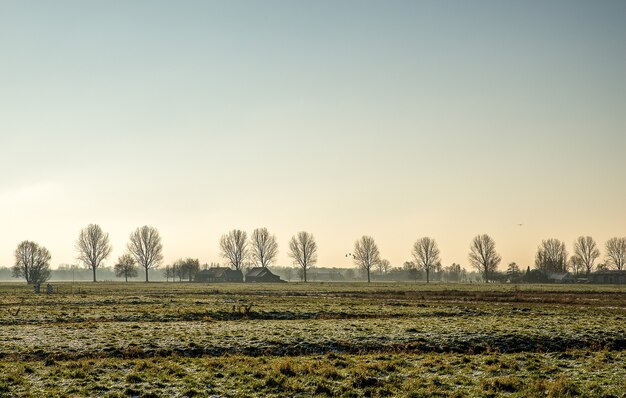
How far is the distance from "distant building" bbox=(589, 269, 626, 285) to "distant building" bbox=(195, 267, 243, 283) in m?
118

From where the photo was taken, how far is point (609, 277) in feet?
531

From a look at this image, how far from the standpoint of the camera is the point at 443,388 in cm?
1560

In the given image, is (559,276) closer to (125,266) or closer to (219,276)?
(219,276)

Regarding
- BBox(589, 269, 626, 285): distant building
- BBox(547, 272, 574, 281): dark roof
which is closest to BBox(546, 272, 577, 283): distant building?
BBox(547, 272, 574, 281): dark roof

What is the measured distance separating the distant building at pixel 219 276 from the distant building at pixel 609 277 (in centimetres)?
11807

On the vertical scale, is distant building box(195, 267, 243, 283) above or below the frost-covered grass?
below

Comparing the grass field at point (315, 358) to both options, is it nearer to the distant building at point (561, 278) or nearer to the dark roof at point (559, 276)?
the distant building at point (561, 278)

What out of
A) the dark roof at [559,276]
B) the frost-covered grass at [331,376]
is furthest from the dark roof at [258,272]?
the frost-covered grass at [331,376]

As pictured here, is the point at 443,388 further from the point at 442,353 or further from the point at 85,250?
the point at 85,250

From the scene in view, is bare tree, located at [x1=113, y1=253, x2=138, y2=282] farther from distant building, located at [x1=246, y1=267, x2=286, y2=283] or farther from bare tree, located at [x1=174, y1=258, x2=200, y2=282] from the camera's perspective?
distant building, located at [x1=246, y1=267, x2=286, y2=283]

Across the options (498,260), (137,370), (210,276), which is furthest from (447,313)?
(498,260)

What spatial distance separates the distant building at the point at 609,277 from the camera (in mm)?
160375

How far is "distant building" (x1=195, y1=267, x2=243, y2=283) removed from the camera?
169000mm

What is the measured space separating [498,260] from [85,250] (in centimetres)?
14054
